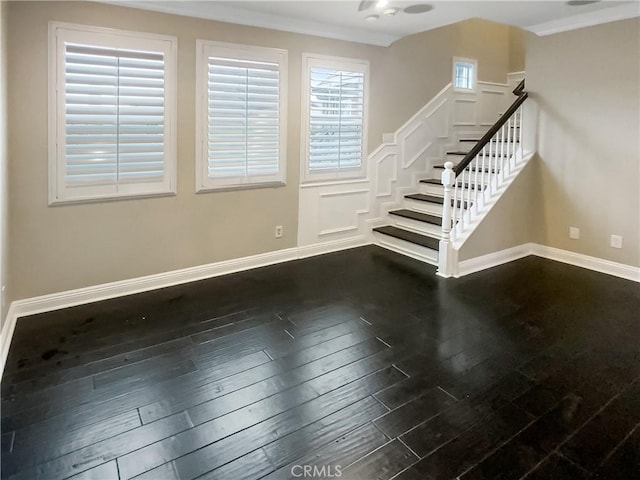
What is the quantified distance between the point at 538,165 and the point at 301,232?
9.19ft

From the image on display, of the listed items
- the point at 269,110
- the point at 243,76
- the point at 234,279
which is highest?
the point at 243,76

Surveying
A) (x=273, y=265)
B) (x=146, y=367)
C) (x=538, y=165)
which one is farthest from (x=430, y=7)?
(x=146, y=367)

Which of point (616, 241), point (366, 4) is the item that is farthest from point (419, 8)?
point (616, 241)

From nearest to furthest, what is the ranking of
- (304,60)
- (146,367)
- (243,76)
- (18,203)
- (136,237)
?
(146,367) → (18,203) → (136,237) → (243,76) → (304,60)

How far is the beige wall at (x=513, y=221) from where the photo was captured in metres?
4.60

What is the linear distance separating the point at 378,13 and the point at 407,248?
2.44 meters

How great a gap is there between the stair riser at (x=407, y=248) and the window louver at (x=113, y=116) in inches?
107

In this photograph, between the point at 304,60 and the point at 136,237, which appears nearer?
the point at 136,237

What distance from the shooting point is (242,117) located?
419 cm

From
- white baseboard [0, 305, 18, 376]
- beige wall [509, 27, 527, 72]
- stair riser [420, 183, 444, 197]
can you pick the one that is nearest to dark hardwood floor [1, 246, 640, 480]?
white baseboard [0, 305, 18, 376]

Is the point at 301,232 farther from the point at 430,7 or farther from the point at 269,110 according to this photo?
the point at 430,7

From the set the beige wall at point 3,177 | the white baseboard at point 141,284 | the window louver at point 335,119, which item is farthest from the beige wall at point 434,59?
the beige wall at point 3,177

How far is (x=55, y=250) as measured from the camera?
3.49 metres

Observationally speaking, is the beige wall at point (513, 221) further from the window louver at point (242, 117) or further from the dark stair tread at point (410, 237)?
the window louver at point (242, 117)
